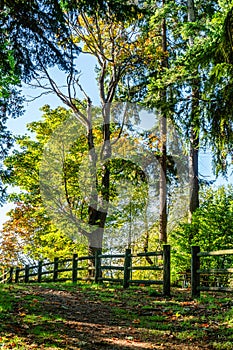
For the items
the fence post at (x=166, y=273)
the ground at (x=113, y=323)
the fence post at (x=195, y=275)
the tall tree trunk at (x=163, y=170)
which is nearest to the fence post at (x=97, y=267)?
the tall tree trunk at (x=163, y=170)

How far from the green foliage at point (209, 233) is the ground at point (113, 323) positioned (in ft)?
11.8

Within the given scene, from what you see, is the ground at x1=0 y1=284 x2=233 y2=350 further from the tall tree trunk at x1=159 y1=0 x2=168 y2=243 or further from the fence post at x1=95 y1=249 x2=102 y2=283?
the tall tree trunk at x1=159 y1=0 x2=168 y2=243

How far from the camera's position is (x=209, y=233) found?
42.7ft

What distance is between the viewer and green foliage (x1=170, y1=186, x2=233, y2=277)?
42.0 feet

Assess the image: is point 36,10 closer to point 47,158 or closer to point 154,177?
point 47,158

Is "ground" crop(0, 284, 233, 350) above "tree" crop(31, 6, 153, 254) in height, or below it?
below

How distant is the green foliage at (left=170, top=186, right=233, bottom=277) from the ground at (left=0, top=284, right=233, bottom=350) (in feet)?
11.8

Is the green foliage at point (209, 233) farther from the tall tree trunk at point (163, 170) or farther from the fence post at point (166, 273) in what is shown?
the tall tree trunk at point (163, 170)

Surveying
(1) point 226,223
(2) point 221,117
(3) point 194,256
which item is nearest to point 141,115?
(1) point 226,223

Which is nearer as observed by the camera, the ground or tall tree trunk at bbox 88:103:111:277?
the ground

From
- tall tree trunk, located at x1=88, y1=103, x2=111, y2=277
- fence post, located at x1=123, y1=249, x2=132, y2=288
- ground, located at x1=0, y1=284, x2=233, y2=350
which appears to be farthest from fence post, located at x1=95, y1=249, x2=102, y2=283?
ground, located at x1=0, y1=284, x2=233, y2=350

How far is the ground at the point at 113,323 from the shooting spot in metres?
5.44

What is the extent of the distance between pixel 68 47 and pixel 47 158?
1173cm

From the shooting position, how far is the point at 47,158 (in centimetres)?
1994
